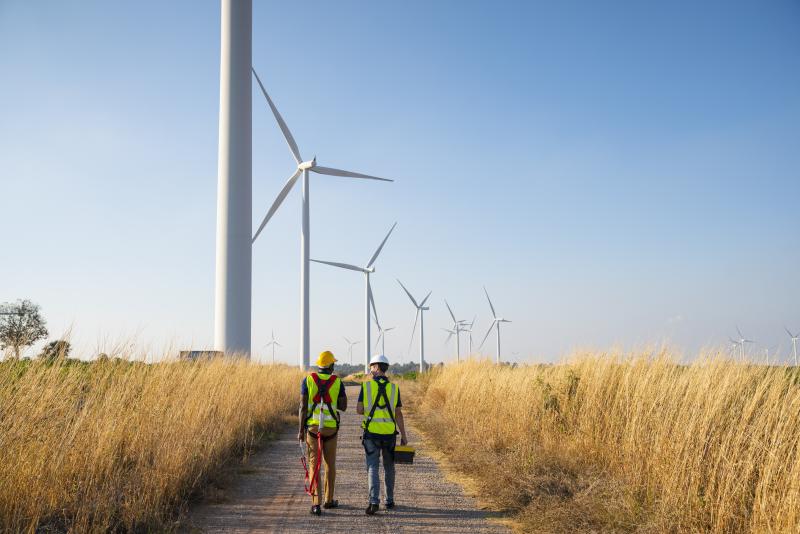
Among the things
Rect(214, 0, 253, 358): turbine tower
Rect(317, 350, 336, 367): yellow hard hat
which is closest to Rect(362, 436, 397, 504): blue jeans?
Rect(317, 350, 336, 367): yellow hard hat

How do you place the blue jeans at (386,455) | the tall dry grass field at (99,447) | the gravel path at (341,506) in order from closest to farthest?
1. the tall dry grass field at (99,447)
2. the gravel path at (341,506)
3. the blue jeans at (386,455)

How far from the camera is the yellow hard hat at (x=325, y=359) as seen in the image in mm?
8648

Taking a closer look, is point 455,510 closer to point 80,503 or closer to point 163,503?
point 163,503

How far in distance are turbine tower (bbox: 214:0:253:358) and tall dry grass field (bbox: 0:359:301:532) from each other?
75.8 feet

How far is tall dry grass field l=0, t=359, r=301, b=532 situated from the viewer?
21.0 ft

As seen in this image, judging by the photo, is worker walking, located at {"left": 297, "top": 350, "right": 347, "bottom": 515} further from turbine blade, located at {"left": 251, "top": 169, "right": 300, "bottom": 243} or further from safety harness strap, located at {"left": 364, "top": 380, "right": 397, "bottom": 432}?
turbine blade, located at {"left": 251, "top": 169, "right": 300, "bottom": 243}

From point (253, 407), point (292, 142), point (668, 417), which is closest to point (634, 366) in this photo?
point (668, 417)

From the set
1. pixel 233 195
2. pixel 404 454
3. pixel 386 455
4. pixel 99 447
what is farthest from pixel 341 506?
pixel 233 195

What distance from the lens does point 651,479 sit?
7.57m

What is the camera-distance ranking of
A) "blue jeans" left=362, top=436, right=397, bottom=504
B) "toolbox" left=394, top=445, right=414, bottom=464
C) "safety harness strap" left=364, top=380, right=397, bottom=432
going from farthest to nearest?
"safety harness strap" left=364, top=380, right=397, bottom=432
"blue jeans" left=362, top=436, right=397, bottom=504
"toolbox" left=394, top=445, right=414, bottom=464

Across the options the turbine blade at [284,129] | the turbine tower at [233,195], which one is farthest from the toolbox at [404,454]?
the turbine blade at [284,129]

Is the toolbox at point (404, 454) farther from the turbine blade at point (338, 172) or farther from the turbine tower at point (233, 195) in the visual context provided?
the turbine blade at point (338, 172)

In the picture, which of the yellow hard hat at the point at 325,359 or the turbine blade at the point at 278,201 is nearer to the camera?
the yellow hard hat at the point at 325,359

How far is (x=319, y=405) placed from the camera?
8602 mm
